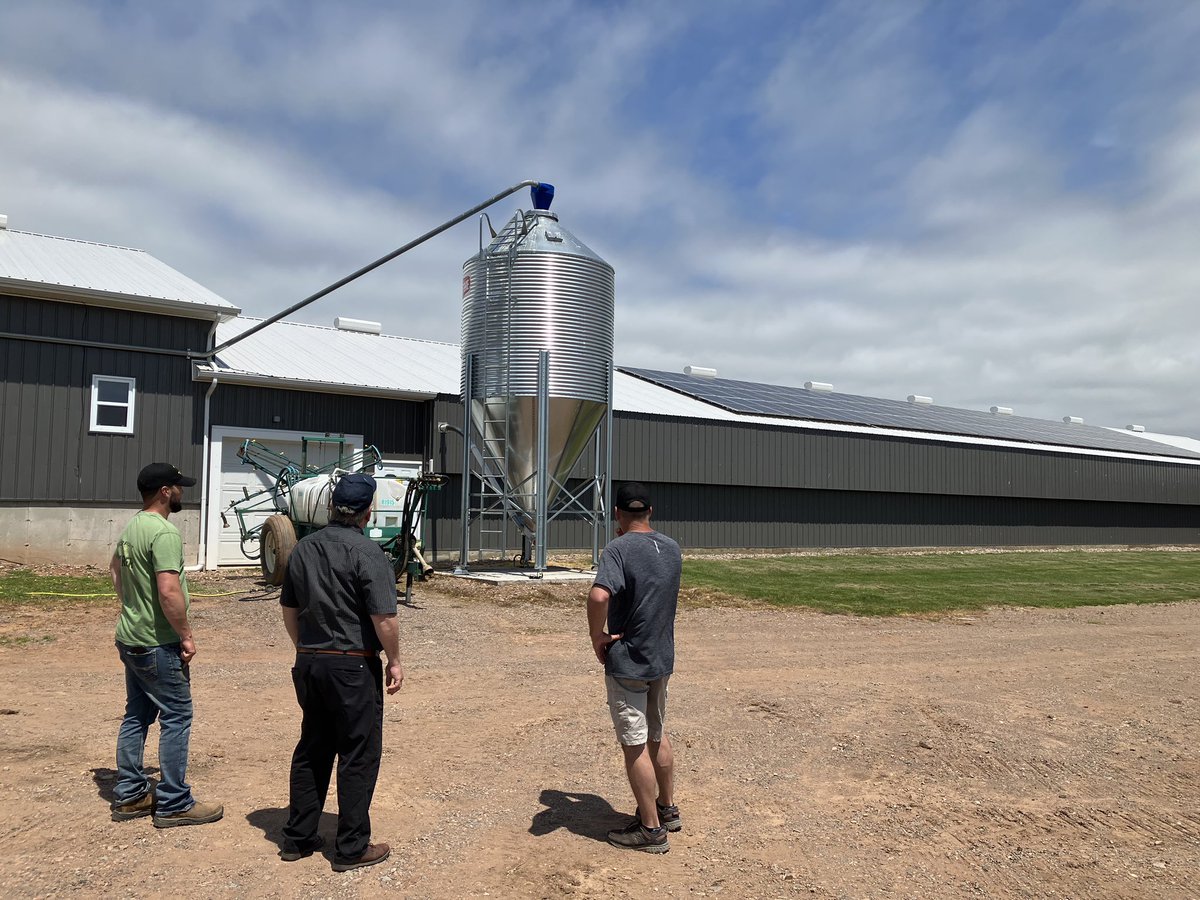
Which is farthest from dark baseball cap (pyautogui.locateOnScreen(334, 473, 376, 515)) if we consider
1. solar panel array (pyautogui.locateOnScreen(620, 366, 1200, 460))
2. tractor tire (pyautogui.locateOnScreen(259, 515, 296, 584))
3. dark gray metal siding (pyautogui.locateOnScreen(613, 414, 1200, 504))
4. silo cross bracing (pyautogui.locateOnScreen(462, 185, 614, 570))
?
solar panel array (pyautogui.locateOnScreen(620, 366, 1200, 460))

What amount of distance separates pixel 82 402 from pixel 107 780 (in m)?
14.3

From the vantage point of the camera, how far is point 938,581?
21859 millimetres

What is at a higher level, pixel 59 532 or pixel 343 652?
pixel 343 652

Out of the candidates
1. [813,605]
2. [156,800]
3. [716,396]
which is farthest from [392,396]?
[156,800]

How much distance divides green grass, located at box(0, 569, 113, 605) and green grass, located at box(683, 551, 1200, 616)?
10.3 m

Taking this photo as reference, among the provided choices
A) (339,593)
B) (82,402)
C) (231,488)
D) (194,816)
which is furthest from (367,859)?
(231,488)

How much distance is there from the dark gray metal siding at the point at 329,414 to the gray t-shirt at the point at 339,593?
1624cm

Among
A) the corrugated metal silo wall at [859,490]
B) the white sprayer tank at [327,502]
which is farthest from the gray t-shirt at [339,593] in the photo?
the corrugated metal silo wall at [859,490]

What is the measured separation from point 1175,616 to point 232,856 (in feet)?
53.2

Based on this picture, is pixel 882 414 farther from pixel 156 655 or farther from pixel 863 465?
pixel 156 655

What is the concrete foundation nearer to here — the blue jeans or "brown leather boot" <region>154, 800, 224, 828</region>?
the blue jeans

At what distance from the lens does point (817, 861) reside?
5.18 meters

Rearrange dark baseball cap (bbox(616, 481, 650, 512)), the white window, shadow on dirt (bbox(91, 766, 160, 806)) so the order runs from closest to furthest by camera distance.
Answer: dark baseball cap (bbox(616, 481, 650, 512)) → shadow on dirt (bbox(91, 766, 160, 806)) → the white window

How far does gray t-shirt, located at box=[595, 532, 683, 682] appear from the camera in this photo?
5.27 m
